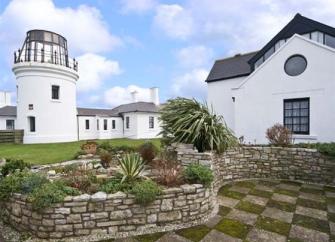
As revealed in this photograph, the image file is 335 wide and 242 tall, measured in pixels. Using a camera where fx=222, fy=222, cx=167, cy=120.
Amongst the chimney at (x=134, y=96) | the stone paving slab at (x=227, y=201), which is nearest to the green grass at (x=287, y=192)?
the stone paving slab at (x=227, y=201)

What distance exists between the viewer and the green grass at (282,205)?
4906 mm

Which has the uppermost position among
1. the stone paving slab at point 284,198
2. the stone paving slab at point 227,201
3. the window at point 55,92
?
the window at point 55,92

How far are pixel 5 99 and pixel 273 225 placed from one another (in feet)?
120

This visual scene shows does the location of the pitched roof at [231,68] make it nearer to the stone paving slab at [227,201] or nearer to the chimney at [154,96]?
the stone paving slab at [227,201]

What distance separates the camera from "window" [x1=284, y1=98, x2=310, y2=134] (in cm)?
1006

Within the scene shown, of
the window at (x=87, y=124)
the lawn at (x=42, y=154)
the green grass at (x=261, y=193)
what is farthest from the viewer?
the window at (x=87, y=124)

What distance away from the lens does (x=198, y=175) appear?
4707 mm

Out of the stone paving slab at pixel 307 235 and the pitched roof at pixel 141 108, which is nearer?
the stone paving slab at pixel 307 235

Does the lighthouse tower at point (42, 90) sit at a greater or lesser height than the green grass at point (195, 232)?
greater

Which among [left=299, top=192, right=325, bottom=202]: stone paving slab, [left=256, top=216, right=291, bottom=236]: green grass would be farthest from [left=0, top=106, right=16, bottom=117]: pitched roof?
[left=299, top=192, right=325, bottom=202]: stone paving slab

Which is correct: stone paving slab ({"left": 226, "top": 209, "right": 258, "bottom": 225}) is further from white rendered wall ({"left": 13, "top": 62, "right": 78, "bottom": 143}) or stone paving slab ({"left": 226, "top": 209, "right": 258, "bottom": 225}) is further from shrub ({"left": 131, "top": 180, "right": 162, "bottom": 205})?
white rendered wall ({"left": 13, "top": 62, "right": 78, "bottom": 143})

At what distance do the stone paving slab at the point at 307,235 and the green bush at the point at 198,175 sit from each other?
5.56 ft

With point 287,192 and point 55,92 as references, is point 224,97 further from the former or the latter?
point 55,92

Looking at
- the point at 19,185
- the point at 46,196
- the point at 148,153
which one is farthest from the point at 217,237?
the point at 148,153
